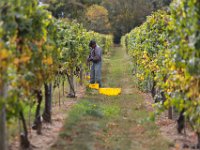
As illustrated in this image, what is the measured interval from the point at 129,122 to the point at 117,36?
60511 millimetres

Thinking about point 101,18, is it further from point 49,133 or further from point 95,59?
point 49,133

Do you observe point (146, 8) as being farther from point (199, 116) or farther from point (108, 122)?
point (199, 116)

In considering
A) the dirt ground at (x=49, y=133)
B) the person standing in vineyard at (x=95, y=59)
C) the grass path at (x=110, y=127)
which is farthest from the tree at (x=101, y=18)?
→ the dirt ground at (x=49, y=133)

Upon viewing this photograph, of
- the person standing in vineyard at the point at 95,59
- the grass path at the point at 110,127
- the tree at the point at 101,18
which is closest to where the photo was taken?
the grass path at the point at 110,127

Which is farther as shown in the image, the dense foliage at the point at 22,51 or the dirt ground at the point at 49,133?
the dirt ground at the point at 49,133

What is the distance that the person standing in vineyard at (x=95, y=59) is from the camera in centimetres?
1780

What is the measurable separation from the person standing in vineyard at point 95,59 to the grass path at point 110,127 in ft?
5.55

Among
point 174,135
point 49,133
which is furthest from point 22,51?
point 174,135

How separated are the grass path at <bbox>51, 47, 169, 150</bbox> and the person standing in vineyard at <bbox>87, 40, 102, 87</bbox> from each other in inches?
66.6

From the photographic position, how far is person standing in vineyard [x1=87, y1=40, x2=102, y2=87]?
1780 centimetres

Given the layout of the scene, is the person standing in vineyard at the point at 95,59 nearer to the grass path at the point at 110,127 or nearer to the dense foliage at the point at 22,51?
the grass path at the point at 110,127

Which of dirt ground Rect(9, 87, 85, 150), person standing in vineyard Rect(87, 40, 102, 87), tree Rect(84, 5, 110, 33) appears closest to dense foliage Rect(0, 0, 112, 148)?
dirt ground Rect(9, 87, 85, 150)

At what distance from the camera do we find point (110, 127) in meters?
11.5

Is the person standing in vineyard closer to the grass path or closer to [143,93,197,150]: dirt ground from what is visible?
the grass path
